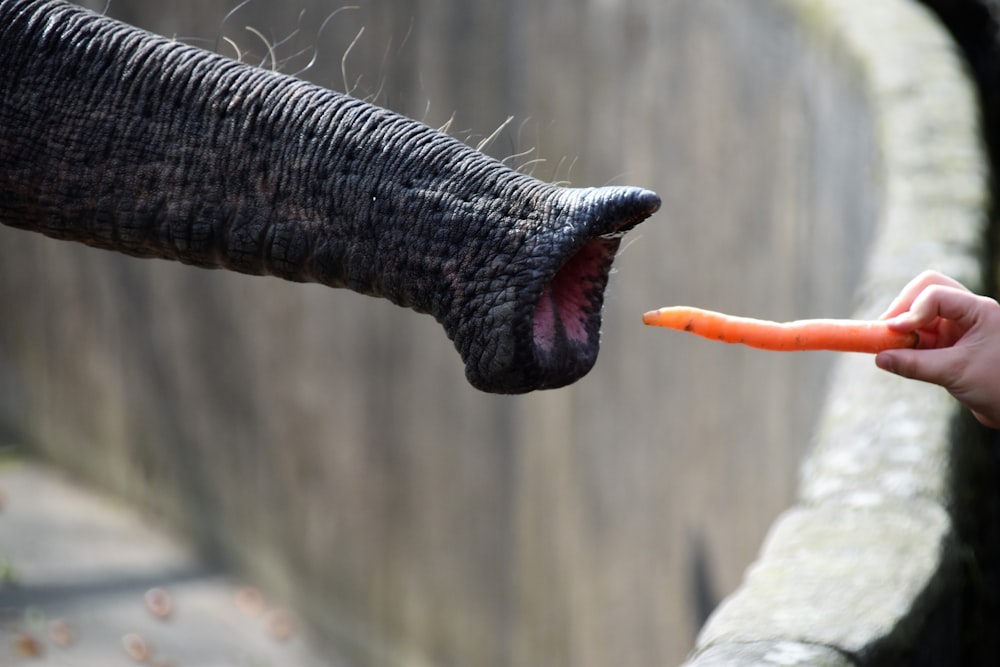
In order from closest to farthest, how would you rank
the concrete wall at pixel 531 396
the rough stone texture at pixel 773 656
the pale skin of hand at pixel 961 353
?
1. the rough stone texture at pixel 773 656
2. the pale skin of hand at pixel 961 353
3. the concrete wall at pixel 531 396

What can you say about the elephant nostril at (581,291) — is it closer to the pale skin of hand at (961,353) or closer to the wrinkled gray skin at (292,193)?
the wrinkled gray skin at (292,193)

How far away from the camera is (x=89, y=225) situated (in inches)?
75.0

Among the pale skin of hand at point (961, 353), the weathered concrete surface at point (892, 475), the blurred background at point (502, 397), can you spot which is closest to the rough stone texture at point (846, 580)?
the weathered concrete surface at point (892, 475)

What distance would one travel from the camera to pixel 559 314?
1.69 metres

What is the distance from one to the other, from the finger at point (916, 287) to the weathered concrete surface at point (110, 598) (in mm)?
4292

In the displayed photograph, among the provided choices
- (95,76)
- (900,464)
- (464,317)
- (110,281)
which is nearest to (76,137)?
(95,76)

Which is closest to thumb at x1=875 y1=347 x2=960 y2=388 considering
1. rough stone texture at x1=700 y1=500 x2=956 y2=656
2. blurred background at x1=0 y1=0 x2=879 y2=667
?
rough stone texture at x1=700 y1=500 x2=956 y2=656

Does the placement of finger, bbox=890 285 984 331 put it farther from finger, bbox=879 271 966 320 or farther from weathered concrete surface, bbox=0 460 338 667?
weathered concrete surface, bbox=0 460 338 667

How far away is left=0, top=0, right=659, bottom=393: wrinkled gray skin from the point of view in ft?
5.43

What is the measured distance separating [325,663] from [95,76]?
4467 mm

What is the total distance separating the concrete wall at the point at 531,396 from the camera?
12.0 feet

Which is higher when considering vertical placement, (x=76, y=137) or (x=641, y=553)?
(x=76, y=137)

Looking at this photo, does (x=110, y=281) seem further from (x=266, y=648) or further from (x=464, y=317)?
(x=464, y=317)

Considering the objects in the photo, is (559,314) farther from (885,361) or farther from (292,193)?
(885,361)
